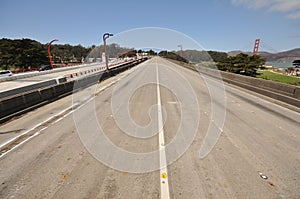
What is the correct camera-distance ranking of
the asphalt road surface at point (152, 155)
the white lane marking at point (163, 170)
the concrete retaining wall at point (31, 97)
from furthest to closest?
the concrete retaining wall at point (31, 97) → the asphalt road surface at point (152, 155) → the white lane marking at point (163, 170)

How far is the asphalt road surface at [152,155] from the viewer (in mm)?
Result: 3123

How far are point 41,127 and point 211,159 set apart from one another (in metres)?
5.99

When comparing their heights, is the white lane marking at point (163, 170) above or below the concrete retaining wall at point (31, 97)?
below

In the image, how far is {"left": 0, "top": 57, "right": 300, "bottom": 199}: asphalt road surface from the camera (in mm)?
3123

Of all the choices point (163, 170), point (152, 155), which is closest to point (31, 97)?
point (152, 155)

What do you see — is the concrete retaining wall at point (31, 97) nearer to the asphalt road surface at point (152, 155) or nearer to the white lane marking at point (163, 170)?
the asphalt road surface at point (152, 155)

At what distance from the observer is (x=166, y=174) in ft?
11.5

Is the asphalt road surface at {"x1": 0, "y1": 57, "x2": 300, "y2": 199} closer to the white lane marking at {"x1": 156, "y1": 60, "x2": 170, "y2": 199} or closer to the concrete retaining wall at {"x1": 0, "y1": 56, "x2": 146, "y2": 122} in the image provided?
the white lane marking at {"x1": 156, "y1": 60, "x2": 170, "y2": 199}

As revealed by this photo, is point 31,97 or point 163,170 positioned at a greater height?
point 31,97

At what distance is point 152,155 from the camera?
4.21 m

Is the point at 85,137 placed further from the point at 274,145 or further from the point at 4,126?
the point at 274,145

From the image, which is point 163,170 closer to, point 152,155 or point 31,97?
point 152,155

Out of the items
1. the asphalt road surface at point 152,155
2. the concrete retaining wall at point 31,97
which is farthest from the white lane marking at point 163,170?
the concrete retaining wall at point 31,97

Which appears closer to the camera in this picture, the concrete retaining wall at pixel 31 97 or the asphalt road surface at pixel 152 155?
the asphalt road surface at pixel 152 155
